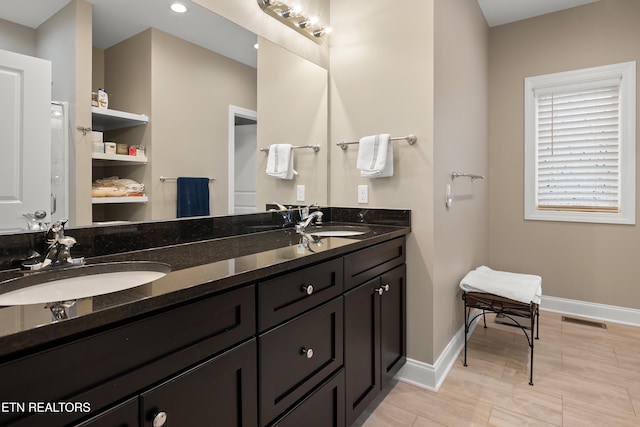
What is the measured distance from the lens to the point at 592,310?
3113 mm

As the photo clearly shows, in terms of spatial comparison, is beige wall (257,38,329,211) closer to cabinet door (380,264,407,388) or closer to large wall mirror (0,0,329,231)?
large wall mirror (0,0,329,231)

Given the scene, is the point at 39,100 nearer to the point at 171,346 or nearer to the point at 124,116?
the point at 124,116

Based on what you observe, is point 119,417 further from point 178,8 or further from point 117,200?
point 178,8

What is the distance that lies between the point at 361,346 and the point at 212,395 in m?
0.88

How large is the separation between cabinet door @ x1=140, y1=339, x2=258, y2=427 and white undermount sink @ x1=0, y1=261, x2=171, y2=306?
32 cm

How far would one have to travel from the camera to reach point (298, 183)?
2311 mm

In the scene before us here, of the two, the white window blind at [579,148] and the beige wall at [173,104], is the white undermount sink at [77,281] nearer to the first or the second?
the beige wall at [173,104]

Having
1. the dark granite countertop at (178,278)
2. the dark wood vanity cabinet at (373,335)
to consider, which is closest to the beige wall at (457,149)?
the dark wood vanity cabinet at (373,335)

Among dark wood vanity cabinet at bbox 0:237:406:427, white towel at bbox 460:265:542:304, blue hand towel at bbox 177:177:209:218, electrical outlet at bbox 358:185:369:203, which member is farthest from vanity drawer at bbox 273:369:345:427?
white towel at bbox 460:265:542:304

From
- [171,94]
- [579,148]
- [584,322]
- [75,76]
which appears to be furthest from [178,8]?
[584,322]

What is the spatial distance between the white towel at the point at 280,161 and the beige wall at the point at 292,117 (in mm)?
31

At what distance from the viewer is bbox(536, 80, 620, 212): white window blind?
302 centimetres

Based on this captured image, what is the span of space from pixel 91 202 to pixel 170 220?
32 centimetres

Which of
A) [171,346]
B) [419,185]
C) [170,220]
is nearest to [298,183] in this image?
[419,185]
